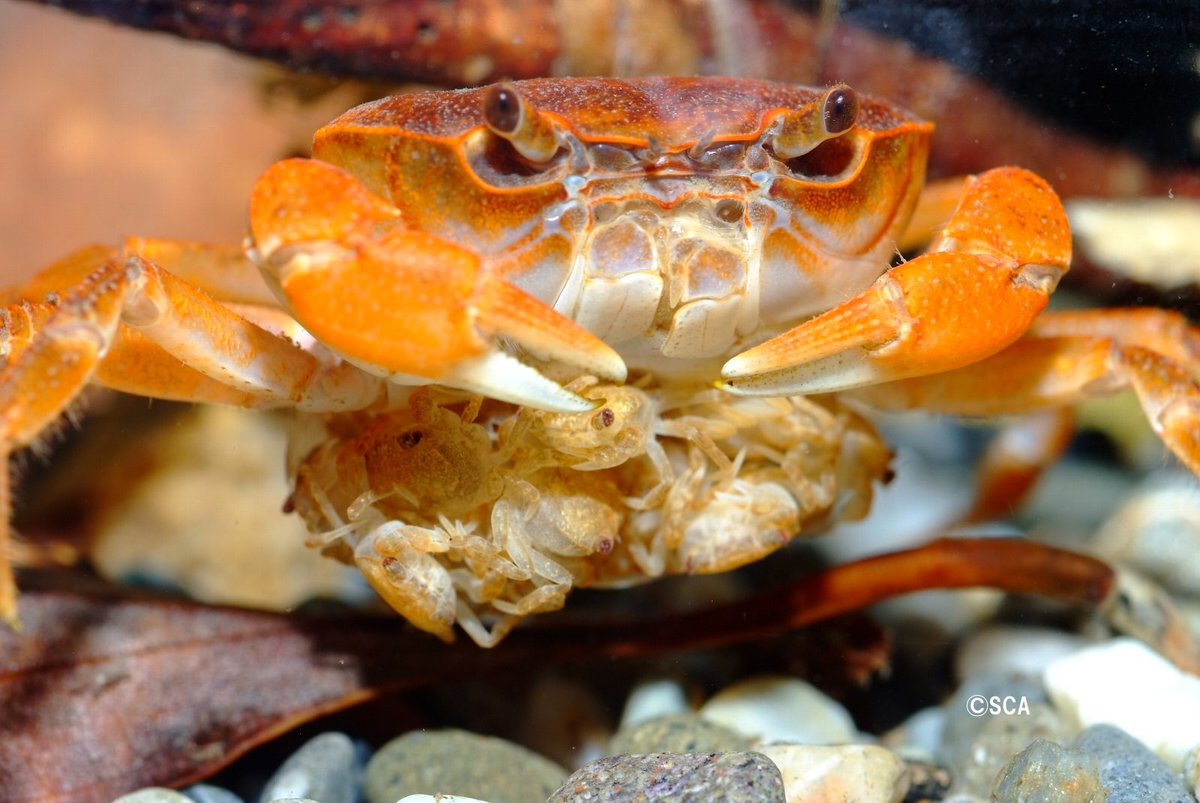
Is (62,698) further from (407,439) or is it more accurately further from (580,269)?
(580,269)

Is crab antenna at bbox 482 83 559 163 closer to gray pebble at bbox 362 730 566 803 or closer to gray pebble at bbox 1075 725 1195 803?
gray pebble at bbox 362 730 566 803

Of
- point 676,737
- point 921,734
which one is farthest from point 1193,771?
point 676,737

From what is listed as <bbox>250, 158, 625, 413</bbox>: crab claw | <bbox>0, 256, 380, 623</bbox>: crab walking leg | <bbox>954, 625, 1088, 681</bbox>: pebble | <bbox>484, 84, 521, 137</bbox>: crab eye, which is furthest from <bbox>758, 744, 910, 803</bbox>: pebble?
<bbox>484, 84, 521, 137</bbox>: crab eye

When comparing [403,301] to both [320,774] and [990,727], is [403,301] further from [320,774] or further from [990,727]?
[990,727]

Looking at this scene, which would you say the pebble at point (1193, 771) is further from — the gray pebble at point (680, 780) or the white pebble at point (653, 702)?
the white pebble at point (653, 702)

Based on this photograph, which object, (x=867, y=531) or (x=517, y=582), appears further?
(x=867, y=531)

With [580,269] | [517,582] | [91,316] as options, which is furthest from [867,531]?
[91,316]
